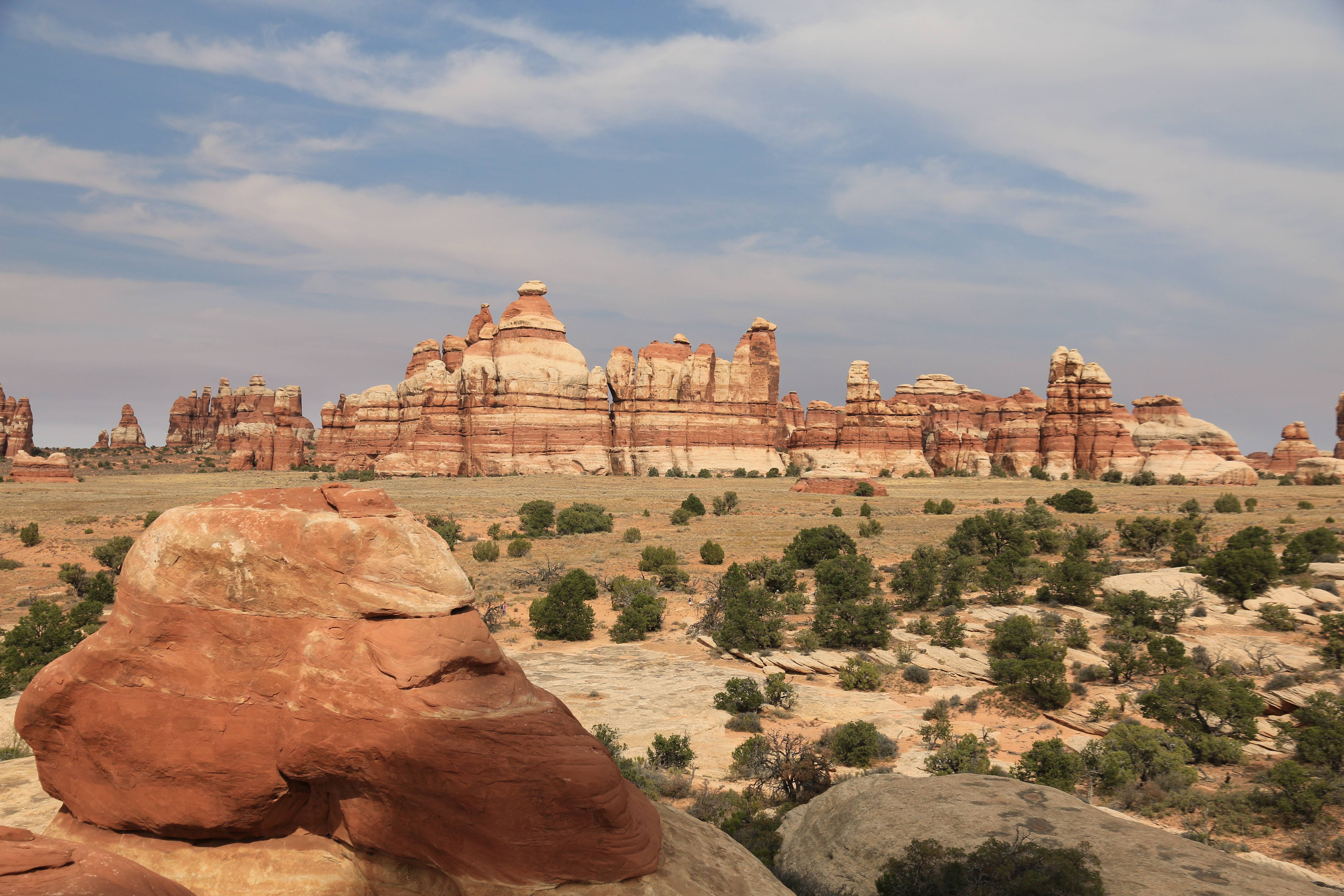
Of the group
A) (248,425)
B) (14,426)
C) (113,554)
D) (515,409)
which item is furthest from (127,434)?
(113,554)

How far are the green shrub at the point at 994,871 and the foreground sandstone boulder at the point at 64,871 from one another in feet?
20.2

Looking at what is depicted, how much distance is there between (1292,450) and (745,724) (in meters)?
97.0

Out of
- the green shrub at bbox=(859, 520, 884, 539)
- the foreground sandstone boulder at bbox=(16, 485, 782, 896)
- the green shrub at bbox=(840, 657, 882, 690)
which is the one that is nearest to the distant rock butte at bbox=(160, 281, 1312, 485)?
the green shrub at bbox=(859, 520, 884, 539)

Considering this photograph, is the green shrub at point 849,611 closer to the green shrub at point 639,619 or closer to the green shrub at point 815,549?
the green shrub at point 639,619

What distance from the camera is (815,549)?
2623cm

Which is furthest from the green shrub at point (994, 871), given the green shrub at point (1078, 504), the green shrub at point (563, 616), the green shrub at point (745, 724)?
the green shrub at point (1078, 504)

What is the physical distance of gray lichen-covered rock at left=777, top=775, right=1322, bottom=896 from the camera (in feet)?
20.8

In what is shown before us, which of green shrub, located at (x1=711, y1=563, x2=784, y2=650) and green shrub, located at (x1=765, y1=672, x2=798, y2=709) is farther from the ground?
green shrub, located at (x1=711, y1=563, x2=784, y2=650)

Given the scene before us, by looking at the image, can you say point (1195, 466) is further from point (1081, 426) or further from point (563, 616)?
point (563, 616)

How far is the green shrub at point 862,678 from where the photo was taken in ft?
49.0

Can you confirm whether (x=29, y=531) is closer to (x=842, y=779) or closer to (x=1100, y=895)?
(x=842, y=779)

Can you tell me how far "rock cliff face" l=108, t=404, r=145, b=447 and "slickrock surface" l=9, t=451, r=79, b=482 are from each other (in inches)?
3338

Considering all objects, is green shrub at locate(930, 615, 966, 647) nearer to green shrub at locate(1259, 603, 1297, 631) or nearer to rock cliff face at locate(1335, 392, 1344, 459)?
green shrub at locate(1259, 603, 1297, 631)

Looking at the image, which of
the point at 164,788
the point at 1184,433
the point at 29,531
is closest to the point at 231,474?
the point at 29,531
